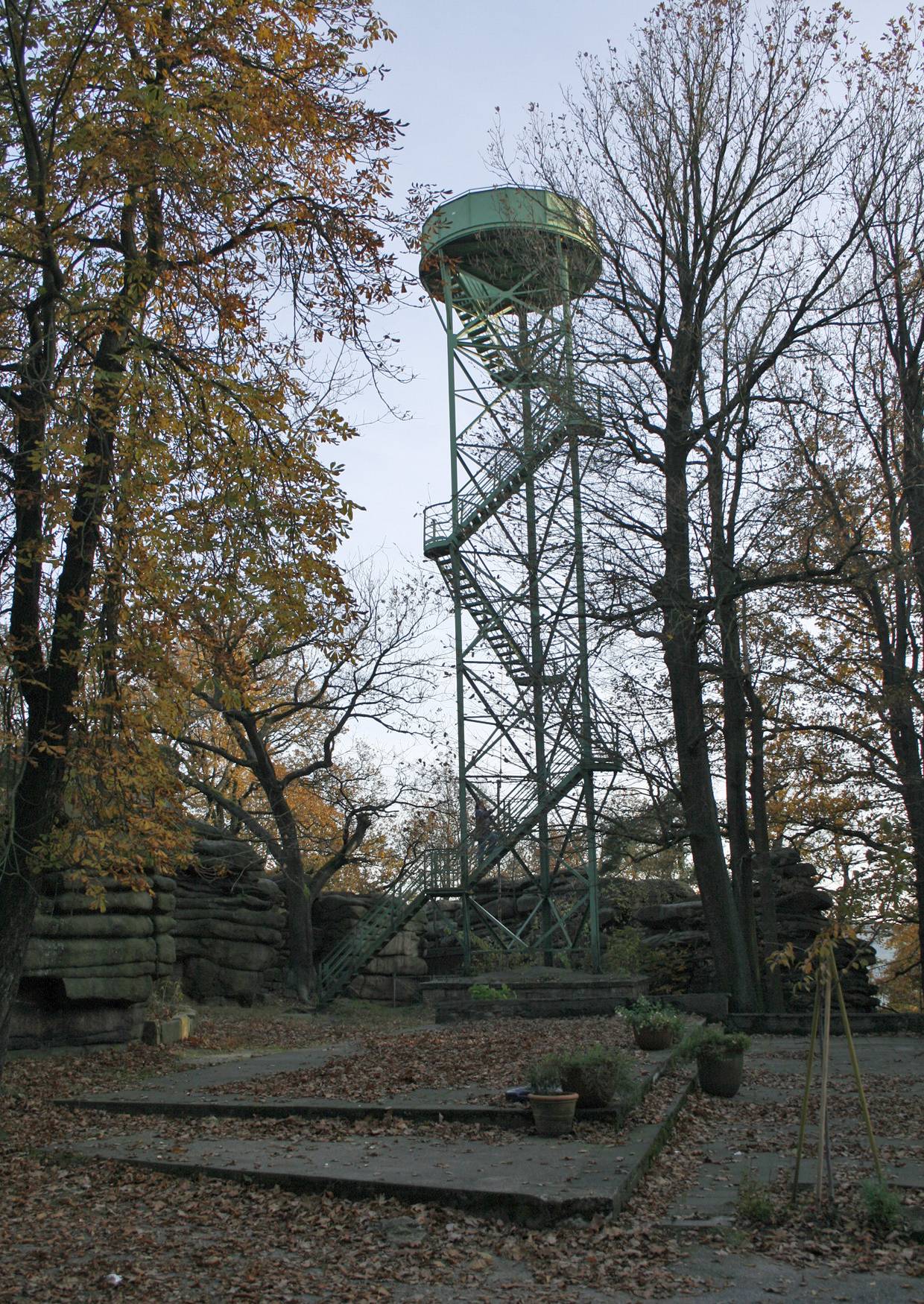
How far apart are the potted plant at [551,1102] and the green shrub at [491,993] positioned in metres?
7.60

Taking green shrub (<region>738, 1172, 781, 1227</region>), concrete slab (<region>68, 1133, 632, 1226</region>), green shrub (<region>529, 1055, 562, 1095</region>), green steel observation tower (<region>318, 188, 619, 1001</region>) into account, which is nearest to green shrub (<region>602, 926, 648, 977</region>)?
green steel observation tower (<region>318, 188, 619, 1001</region>)

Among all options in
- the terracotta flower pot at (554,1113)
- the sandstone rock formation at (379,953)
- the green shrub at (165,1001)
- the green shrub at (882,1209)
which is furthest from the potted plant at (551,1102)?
the sandstone rock formation at (379,953)

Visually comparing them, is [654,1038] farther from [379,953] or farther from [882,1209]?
[379,953]

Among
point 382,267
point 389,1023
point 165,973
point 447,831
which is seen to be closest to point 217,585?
point 382,267

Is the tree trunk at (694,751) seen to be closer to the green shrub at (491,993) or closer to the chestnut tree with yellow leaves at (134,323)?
the green shrub at (491,993)

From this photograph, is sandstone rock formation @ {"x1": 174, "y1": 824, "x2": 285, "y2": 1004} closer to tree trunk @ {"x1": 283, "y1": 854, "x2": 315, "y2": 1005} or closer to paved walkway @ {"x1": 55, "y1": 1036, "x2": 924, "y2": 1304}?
tree trunk @ {"x1": 283, "y1": 854, "x2": 315, "y2": 1005}

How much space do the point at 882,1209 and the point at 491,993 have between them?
993cm

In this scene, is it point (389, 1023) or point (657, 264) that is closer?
point (657, 264)

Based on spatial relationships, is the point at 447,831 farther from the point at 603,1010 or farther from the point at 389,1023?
the point at 603,1010

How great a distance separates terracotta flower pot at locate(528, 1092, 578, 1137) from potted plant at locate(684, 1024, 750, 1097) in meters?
2.53

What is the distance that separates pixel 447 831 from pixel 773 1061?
2326 cm

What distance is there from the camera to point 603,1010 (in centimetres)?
1416

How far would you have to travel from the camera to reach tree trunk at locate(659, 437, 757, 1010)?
14.9 meters

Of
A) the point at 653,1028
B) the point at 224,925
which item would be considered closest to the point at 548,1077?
the point at 653,1028
